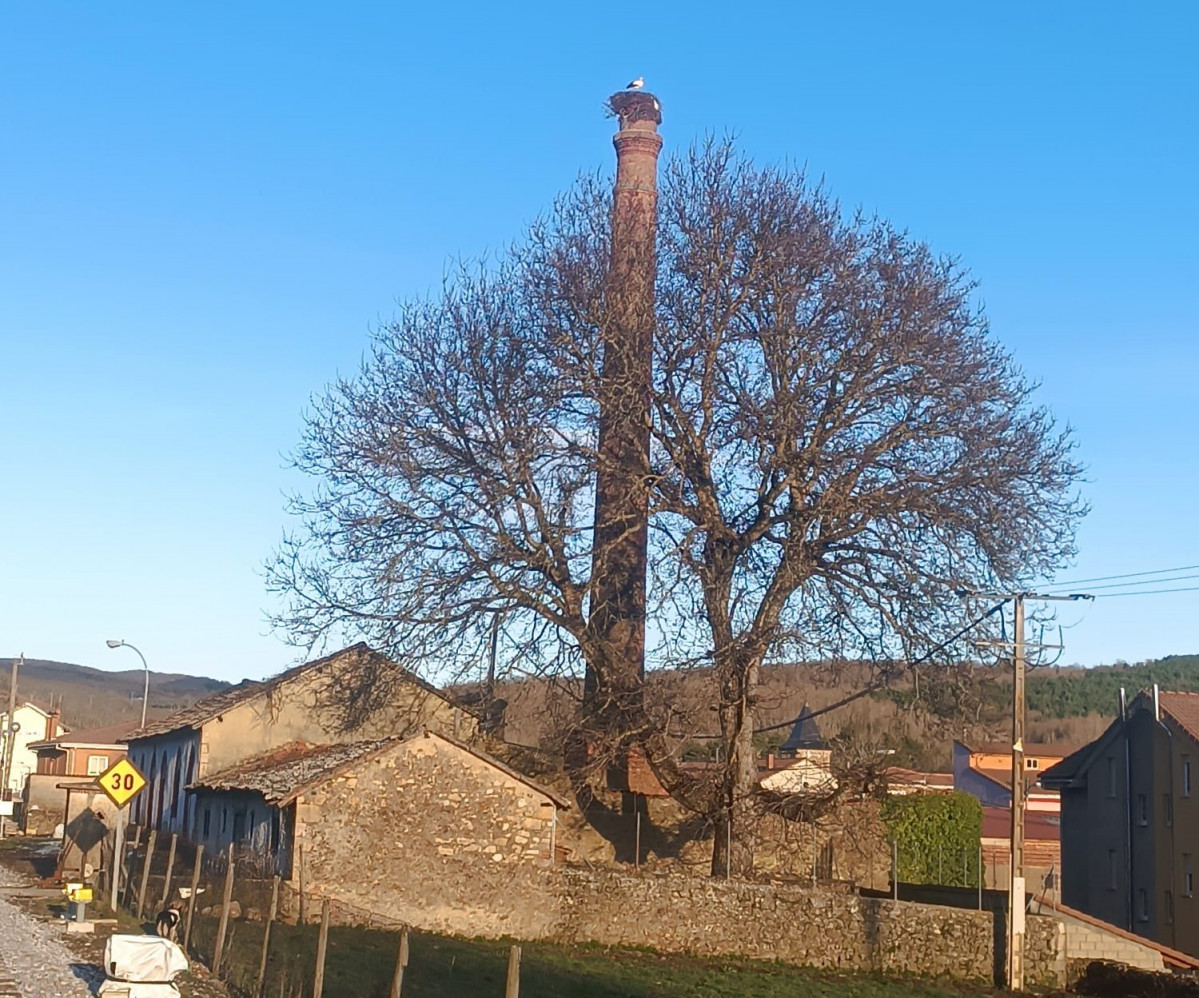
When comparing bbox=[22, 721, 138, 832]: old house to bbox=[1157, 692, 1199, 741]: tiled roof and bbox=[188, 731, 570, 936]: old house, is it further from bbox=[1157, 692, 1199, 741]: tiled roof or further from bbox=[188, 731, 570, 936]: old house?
bbox=[1157, 692, 1199, 741]: tiled roof

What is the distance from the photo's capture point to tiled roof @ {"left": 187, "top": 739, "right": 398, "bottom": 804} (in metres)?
26.6

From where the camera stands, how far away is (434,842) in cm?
2677

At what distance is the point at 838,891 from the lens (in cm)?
2955

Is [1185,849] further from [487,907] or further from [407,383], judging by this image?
[407,383]

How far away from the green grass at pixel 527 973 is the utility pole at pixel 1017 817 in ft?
3.81

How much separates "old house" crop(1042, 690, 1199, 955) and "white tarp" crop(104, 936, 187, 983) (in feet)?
103

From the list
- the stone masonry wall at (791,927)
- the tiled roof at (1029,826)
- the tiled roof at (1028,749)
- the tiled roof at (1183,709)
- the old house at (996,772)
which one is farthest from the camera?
the tiled roof at (1028,749)

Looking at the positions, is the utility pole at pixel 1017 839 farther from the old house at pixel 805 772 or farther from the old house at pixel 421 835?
the old house at pixel 421 835

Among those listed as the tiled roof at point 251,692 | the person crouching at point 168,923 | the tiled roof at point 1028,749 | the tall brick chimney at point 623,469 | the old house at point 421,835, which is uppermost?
the tall brick chimney at point 623,469

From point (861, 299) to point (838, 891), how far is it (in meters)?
12.2

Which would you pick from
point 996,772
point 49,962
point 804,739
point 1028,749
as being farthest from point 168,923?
point 1028,749

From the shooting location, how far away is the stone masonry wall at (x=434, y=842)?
26.1 m

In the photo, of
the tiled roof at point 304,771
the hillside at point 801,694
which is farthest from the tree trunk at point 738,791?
the tiled roof at point 304,771

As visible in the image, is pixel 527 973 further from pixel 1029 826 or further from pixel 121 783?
pixel 1029 826
